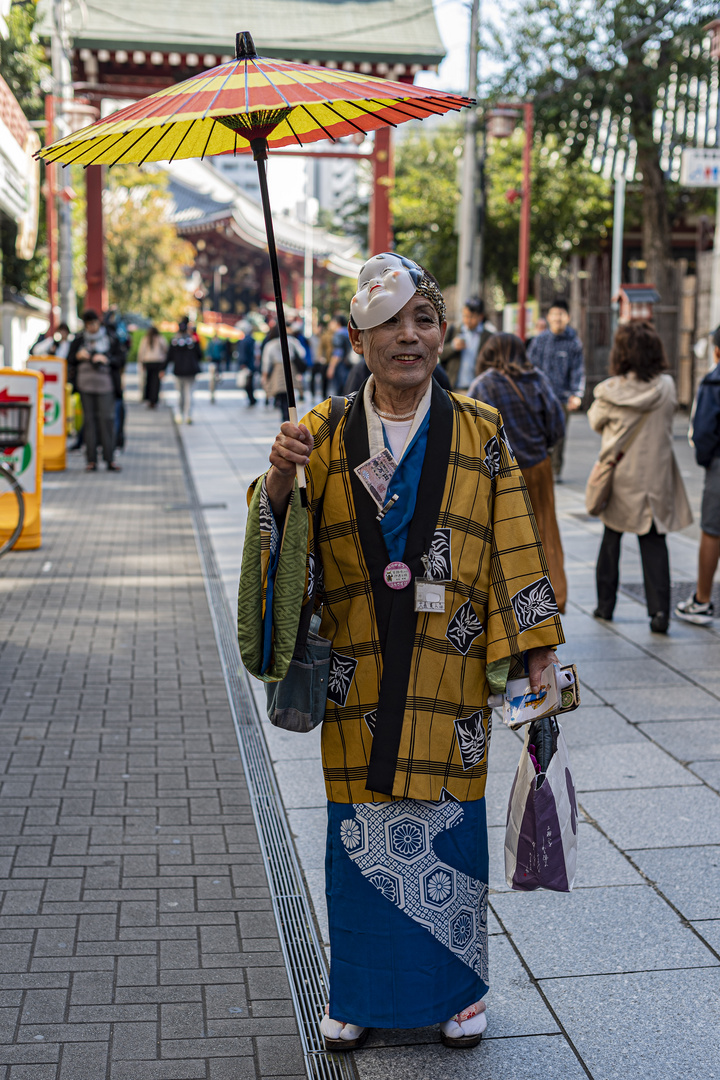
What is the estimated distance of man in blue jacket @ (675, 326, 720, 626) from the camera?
20.5ft

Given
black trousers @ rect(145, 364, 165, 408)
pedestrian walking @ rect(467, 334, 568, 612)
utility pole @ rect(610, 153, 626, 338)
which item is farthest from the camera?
utility pole @ rect(610, 153, 626, 338)

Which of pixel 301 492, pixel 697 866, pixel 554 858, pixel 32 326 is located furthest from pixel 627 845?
pixel 32 326

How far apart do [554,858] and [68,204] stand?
17.0m

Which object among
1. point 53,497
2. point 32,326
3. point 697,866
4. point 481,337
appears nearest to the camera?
point 697,866

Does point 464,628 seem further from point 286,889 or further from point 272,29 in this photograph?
point 272,29

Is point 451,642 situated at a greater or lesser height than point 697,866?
greater

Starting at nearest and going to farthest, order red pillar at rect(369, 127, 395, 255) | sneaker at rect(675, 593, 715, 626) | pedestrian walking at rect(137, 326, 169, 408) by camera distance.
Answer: sneaker at rect(675, 593, 715, 626), red pillar at rect(369, 127, 395, 255), pedestrian walking at rect(137, 326, 169, 408)

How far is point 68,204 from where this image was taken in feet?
58.7

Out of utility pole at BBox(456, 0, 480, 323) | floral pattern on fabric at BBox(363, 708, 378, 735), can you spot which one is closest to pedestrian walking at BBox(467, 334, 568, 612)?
floral pattern on fabric at BBox(363, 708, 378, 735)

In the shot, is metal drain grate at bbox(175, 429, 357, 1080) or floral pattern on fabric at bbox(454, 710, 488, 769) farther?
metal drain grate at bbox(175, 429, 357, 1080)

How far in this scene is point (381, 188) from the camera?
19609 mm

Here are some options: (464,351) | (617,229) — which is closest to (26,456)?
(464,351)

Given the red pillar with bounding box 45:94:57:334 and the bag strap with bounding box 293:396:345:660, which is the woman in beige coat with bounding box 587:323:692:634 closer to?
the bag strap with bounding box 293:396:345:660

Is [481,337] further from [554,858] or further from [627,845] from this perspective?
[554,858]
